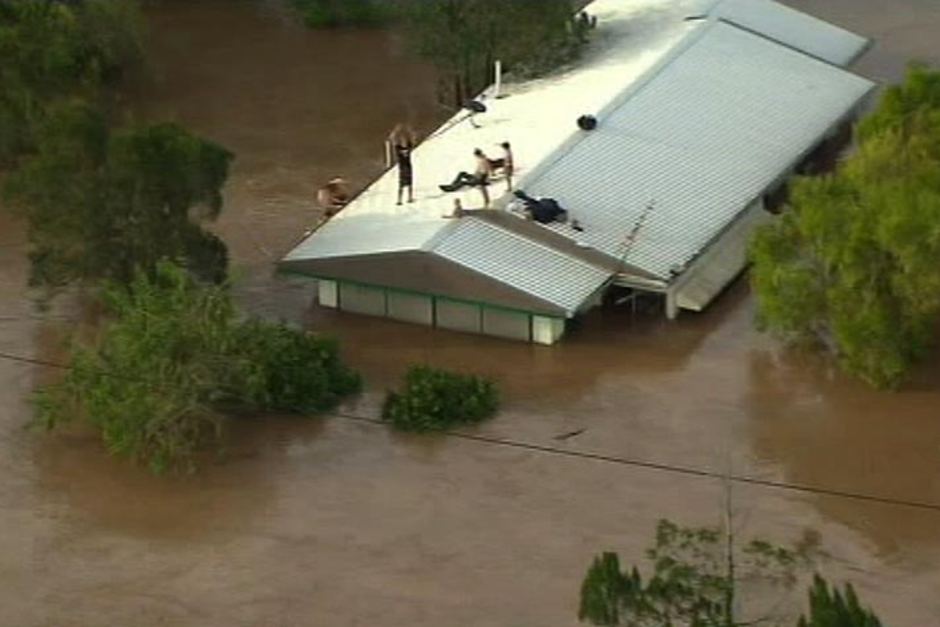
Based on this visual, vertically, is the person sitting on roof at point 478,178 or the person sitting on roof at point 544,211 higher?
the person sitting on roof at point 478,178

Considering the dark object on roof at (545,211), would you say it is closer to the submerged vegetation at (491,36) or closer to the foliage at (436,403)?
the foliage at (436,403)

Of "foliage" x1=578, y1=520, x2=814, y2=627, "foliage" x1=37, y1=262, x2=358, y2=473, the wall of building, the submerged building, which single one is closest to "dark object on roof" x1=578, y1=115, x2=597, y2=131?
the submerged building

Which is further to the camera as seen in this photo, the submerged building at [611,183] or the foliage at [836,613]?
the submerged building at [611,183]

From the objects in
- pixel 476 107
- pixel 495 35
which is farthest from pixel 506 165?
pixel 495 35

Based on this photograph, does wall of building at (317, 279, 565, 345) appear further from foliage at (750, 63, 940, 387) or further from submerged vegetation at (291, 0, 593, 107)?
submerged vegetation at (291, 0, 593, 107)

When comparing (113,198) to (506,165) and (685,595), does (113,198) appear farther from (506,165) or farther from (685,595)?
(685,595)

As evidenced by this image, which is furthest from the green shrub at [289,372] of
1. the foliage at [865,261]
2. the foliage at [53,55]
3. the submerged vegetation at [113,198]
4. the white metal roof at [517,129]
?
the foliage at [53,55]

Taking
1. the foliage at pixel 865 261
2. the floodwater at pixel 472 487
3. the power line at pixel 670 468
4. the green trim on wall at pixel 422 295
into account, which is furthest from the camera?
the green trim on wall at pixel 422 295
